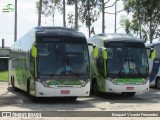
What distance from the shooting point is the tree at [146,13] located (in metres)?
53.0

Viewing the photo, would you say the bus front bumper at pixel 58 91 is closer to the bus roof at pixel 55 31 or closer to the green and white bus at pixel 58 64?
the green and white bus at pixel 58 64

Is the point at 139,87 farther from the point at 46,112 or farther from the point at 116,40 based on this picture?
the point at 46,112

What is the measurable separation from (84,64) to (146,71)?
3948 millimetres

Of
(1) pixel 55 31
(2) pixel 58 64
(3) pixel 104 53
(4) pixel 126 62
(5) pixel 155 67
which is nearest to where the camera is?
(2) pixel 58 64

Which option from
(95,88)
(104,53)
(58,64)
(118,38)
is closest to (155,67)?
(95,88)

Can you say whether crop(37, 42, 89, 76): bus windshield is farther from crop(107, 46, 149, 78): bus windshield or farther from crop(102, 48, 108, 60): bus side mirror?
crop(107, 46, 149, 78): bus windshield

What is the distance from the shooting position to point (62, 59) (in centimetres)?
1894

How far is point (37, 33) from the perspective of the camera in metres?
19.2

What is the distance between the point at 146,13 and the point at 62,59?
38.1m

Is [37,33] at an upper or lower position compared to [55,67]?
Result: upper

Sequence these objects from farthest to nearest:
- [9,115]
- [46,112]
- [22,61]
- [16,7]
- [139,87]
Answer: [16,7]
[22,61]
[139,87]
[46,112]
[9,115]

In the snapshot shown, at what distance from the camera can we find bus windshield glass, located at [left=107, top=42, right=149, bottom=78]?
2142cm

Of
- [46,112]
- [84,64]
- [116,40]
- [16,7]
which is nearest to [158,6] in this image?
[16,7]

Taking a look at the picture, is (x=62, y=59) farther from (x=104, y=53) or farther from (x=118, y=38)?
(x=118, y=38)
